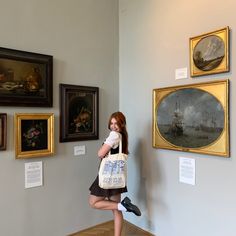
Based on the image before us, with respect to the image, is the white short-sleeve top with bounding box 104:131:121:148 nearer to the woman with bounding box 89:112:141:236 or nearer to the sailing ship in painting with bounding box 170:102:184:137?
the woman with bounding box 89:112:141:236

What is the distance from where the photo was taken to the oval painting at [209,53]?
232 cm

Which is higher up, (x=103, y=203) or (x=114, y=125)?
(x=114, y=125)

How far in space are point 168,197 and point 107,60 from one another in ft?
6.62

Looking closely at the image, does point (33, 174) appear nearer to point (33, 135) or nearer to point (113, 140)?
point (33, 135)

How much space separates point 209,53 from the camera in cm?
241

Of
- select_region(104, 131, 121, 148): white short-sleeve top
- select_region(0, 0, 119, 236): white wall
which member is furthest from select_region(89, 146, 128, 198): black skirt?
select_region(0, 0, 119, 236): white wall

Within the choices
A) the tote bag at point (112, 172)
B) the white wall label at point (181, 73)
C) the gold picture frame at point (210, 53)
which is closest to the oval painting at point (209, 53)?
the gold picture frame at point (210, 53)

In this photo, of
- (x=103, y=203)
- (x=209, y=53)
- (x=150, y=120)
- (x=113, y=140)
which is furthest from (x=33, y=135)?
(x=209, y=53)

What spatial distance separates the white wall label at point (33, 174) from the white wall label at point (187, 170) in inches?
63.2

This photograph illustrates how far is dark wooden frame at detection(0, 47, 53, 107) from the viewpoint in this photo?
254 cm

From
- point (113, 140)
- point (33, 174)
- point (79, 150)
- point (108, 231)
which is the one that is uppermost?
point (113, 140)

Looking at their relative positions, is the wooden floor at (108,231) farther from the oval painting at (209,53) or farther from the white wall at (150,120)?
the oval painting at (209,53)

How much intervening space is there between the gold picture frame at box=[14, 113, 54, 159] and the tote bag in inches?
28.4

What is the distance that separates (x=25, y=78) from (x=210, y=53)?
6.50ft
